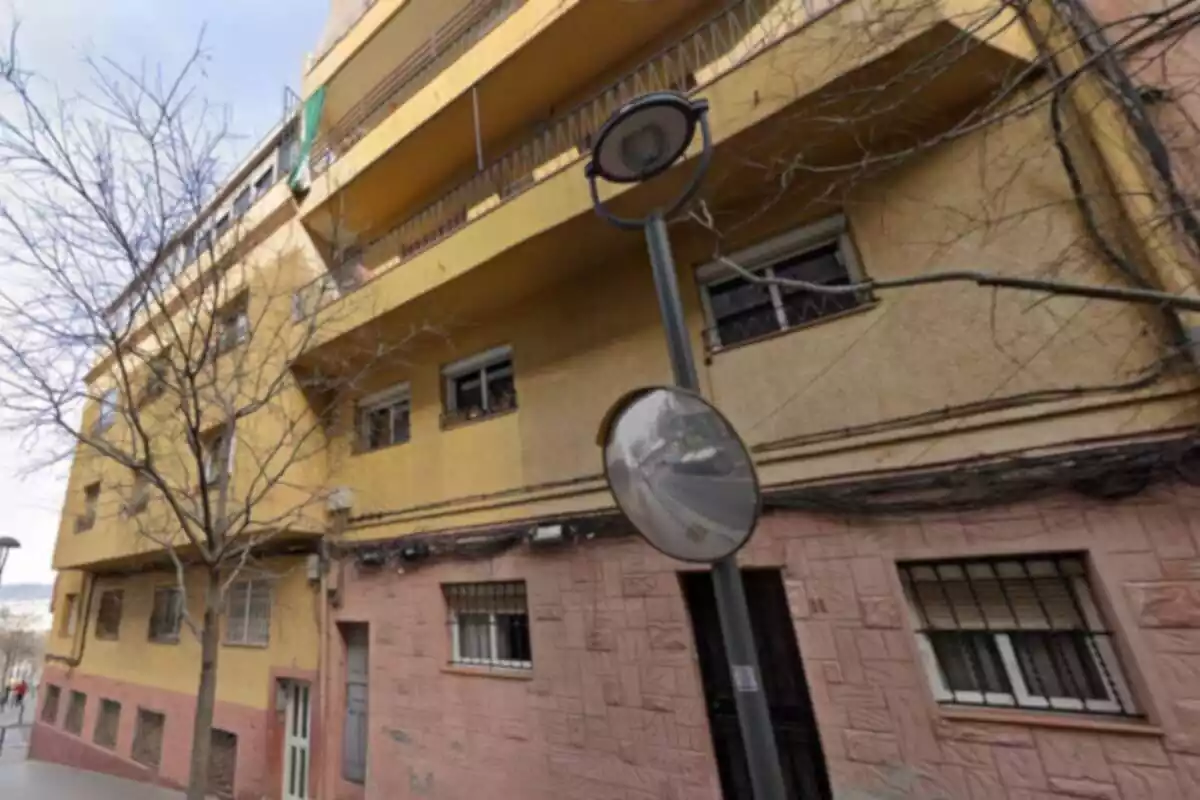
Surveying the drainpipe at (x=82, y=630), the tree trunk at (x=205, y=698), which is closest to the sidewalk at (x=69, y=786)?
the drainpipe at (x=82, y=630)

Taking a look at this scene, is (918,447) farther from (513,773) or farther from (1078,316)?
(513,773)

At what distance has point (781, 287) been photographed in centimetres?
446

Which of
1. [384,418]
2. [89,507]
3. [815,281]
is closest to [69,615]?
[89,507]

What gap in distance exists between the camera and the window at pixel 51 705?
474 inches

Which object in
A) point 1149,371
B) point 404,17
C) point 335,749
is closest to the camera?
point 1149,371

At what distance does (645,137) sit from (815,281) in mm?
2549

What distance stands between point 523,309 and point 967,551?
14.9 ft

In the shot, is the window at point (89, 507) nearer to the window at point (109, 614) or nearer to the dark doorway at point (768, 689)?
the window at point (109, 614)

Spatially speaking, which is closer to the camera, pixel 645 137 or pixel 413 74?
pixel 645 137

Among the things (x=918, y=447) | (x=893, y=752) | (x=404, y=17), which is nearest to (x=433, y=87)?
(x=404, y=17)

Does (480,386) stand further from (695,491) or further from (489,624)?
(695,491)

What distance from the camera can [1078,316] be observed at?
10.4 ft

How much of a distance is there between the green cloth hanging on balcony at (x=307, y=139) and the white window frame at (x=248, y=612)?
19.5 ft

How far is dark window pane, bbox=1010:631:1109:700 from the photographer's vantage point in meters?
2.96
